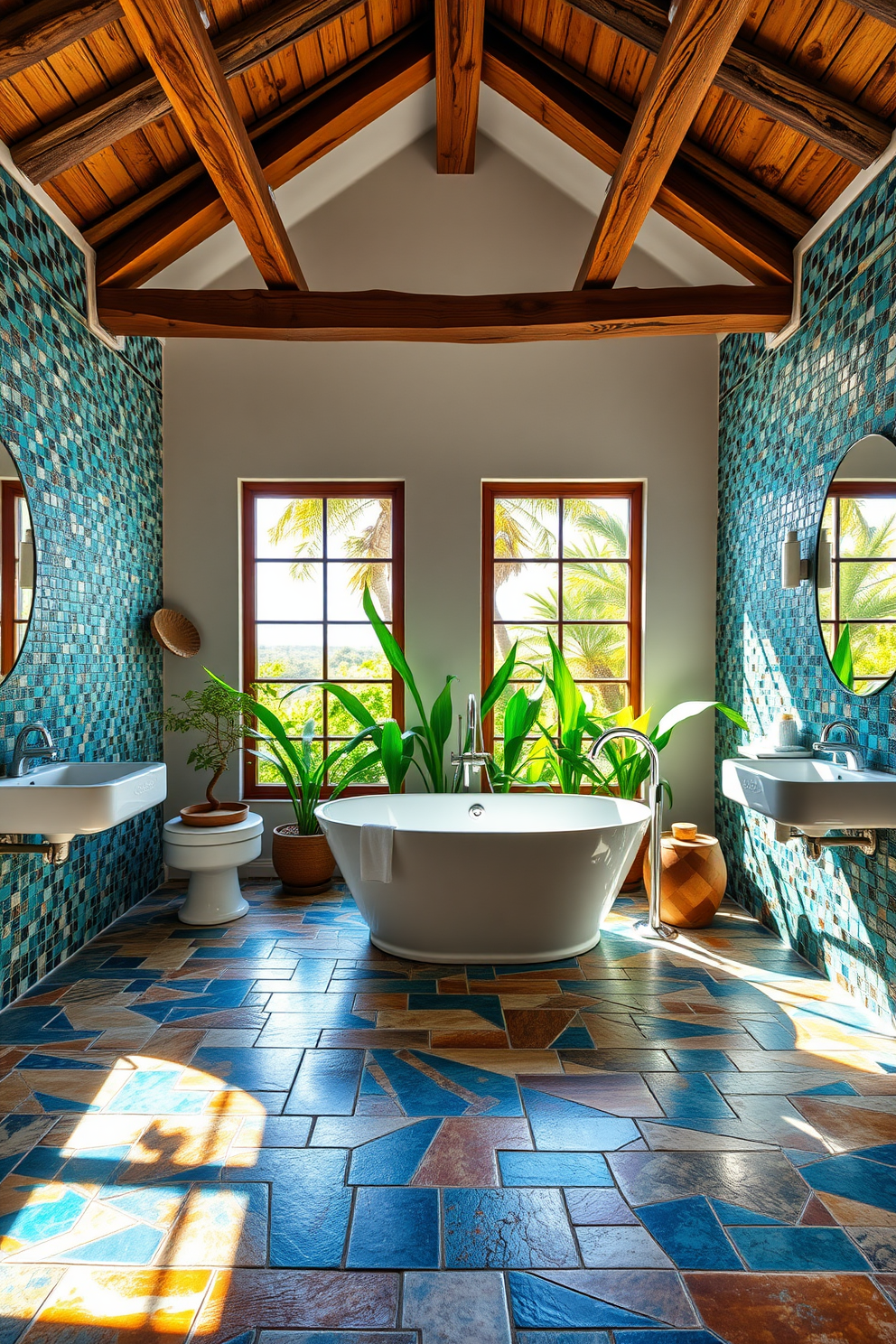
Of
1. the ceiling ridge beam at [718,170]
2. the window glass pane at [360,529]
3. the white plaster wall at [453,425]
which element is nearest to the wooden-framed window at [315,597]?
the window glass pane at [360,529]

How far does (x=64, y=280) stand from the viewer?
11.1 feet

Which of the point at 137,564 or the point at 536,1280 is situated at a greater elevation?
the point at 137,564

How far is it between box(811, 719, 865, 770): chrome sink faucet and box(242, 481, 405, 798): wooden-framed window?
2.31 metres

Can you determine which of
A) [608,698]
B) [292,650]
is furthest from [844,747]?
[292,650]

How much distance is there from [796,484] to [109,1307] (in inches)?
137

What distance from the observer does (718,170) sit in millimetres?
3518

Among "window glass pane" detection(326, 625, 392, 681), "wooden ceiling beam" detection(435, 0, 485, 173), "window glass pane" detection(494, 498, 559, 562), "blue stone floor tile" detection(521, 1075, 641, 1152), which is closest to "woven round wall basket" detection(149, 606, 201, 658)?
"window glass pane" detection(326, 625, 392, 681)

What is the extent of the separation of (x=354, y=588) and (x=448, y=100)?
2.44 metres

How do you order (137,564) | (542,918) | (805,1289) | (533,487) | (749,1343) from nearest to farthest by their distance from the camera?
(749,1343) < (805,1289) < (542,918) < (137,564) < (533,487)

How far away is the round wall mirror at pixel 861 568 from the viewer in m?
2.81

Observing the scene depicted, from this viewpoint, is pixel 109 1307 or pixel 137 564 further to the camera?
pixel 137 564

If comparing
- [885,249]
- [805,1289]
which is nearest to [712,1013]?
[805,1289]

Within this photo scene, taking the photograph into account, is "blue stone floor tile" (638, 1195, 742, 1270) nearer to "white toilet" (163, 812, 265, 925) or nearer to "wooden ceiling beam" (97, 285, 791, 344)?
"white toilet" (163, 812, 265, 925)

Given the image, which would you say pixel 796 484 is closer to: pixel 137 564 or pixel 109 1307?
pixel 137 564
